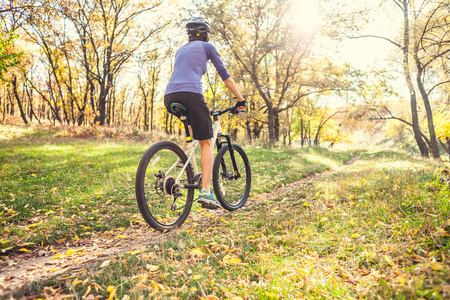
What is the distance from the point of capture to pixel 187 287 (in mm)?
1892

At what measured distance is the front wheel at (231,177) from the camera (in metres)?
3.89

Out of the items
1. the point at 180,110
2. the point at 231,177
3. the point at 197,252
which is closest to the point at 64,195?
the point at 180,110

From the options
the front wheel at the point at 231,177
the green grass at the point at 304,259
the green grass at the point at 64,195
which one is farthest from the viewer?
the front wheel at the point at 231,177

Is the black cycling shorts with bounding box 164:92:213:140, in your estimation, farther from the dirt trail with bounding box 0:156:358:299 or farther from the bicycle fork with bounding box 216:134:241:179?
the dirt trail with bounding box 0:156:358:299

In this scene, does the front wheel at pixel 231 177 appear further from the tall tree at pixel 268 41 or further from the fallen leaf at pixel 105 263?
the tall tree at pixel 268 41

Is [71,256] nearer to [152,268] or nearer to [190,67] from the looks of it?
[152,268]

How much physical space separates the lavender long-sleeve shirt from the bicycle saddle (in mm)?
174

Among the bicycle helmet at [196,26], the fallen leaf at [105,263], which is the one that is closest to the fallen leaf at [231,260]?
the fallen leaf at [105,263]

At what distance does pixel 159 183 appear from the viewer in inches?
126

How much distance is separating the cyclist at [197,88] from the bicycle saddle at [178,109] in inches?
1.6

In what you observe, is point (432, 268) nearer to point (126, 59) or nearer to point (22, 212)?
point (22, 212)

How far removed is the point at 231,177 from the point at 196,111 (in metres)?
1.50

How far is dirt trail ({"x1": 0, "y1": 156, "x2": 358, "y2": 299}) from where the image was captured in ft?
6.89

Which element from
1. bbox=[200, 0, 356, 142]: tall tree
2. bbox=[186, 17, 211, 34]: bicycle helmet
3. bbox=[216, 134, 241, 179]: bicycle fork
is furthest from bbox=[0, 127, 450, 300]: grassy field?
bbox=[200, 0, 356, 142]: tall tree
